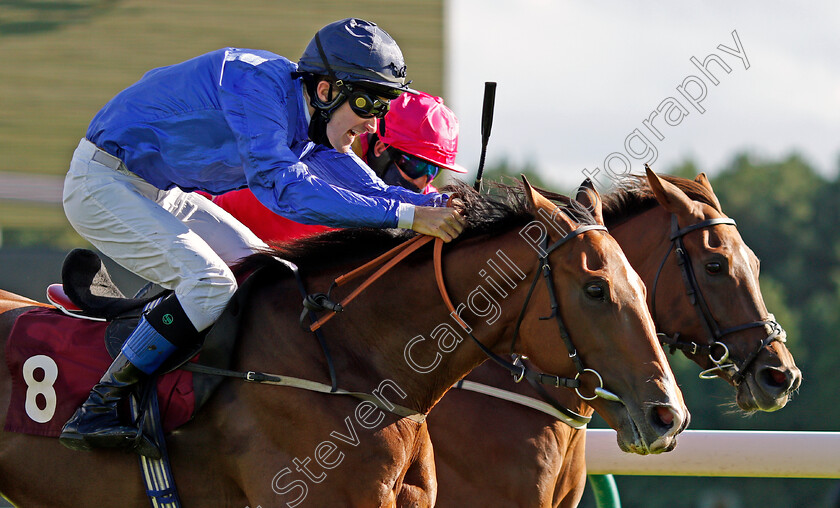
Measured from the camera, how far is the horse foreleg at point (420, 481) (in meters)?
3.27

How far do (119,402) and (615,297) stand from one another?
5.52ft

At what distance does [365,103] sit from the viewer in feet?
11.2

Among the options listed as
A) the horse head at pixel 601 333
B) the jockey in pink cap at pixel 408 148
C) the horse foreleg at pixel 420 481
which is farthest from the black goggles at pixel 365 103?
the jockey in pink cap at pixel 408 148

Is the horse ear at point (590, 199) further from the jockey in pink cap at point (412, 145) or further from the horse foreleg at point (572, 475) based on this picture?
the jockey in pink cap at point (412, 145)

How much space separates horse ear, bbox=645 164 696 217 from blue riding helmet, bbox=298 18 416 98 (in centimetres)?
147

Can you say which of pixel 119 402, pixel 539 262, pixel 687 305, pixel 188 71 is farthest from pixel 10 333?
pixel 687 305

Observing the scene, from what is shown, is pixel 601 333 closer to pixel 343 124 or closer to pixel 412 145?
pixel 343 124

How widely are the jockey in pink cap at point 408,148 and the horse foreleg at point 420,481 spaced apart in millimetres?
1757

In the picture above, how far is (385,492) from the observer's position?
308 centimetres

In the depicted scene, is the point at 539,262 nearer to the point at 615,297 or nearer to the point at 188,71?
the point at 615,297

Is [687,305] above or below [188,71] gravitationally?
below

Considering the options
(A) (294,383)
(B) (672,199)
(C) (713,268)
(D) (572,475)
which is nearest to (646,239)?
(B) (672,199)

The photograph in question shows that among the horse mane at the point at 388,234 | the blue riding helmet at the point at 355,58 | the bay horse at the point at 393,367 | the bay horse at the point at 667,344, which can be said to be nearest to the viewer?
the bay horse at the point at 393,367

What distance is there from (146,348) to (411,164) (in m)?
2.16
